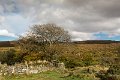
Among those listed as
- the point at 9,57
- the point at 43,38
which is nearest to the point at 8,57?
the point at 9,57

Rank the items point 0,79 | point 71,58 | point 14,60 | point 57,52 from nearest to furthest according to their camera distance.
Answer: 1. point 0,79
2. point 71,58
3. point 57,52
4. point 14,60

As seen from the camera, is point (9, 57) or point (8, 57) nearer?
point (8, 57)

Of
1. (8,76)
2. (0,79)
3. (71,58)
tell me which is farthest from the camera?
(71,58)

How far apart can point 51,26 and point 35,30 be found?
382cm

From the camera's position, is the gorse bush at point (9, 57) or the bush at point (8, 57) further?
the bush at point (8, 57)

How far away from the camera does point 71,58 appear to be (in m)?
54.7

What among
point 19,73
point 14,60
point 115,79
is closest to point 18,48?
point 14,60

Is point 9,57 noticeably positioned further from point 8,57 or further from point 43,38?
point 43,38

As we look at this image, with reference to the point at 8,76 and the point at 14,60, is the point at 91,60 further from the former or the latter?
the point at 8,76

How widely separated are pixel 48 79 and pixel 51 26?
1417 inches

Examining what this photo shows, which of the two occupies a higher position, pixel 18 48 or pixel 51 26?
pixel 51 26

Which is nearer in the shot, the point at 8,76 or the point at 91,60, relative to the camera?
the point at 8,76

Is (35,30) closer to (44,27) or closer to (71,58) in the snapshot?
(44,27)

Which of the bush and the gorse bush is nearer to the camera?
the gorse bush
